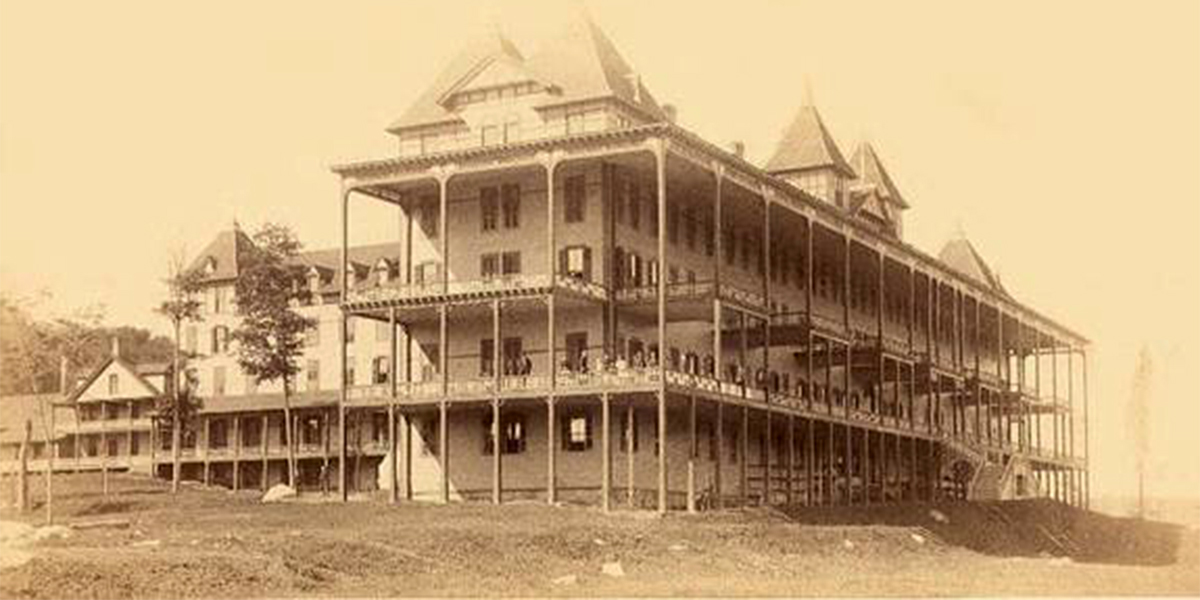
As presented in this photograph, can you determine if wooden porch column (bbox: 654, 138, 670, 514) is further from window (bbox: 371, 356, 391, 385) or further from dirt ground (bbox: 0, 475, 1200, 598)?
window (bbox: 371, 356, 391, 385)

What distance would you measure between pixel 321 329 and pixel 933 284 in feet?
88.0

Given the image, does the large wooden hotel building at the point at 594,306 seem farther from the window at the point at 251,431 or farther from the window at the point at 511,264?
the window at the point at 251,431

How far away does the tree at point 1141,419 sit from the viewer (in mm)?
55438

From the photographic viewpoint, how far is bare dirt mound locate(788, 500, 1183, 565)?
1748 inches

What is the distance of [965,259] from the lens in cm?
7912

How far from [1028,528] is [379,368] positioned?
28558 millimetres

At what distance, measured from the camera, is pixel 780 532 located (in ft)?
119

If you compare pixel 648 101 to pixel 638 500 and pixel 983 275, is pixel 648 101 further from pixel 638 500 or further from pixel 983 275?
pixel 983 275

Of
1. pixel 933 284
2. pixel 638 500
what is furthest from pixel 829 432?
pixel 933 284

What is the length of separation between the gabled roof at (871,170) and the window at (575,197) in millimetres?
26899

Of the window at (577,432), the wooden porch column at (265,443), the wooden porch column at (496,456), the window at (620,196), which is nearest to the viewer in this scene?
the wooden porch column at (496,456)

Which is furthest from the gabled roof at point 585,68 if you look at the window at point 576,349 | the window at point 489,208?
the window at point 576,349

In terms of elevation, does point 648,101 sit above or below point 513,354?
above

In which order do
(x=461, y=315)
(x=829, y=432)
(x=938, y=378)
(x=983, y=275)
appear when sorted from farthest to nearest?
(x=983, y=275)
(x=938, y=378)
(x=829, y=432)
(x=461, y=315)
